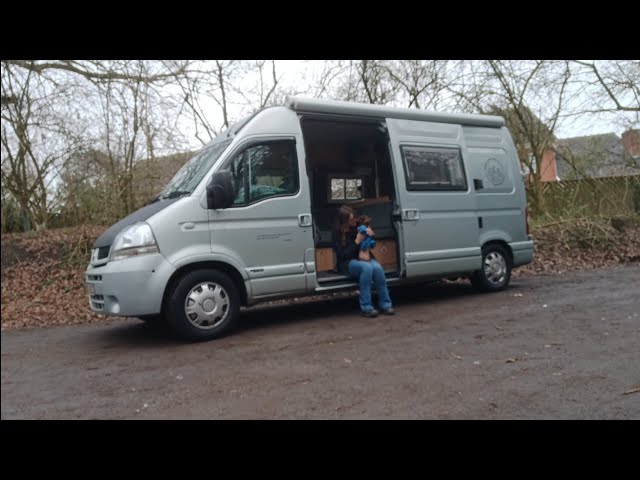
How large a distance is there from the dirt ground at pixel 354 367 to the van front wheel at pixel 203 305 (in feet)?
0.62

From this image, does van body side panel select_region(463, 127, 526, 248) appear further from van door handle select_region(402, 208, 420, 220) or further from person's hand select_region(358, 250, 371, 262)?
person's hand select_region(358, 250, 371, 262)

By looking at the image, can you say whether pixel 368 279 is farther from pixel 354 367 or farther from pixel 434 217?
pixel 354 367

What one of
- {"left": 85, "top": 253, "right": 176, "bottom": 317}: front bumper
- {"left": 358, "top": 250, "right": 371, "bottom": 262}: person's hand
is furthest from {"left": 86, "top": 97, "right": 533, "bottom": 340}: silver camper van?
{"left": 358, "top": 250, "right": 371, "bottom": 262}: person's hand

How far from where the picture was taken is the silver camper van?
536 centimetres

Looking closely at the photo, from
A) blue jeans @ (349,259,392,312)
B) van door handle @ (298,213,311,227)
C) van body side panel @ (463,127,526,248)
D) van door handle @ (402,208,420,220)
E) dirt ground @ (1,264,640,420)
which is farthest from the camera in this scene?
van body side panel @ (463,127,526,248)

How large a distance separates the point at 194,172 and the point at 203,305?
1.78 meters

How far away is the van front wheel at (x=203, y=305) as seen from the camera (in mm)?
5340

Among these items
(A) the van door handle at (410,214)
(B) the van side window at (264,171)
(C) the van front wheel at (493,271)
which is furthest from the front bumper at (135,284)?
(C) the van front wheel at (493,271)

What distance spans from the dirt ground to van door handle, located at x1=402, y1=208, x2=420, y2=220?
4.39 ft

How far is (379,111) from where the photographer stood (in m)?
7.09

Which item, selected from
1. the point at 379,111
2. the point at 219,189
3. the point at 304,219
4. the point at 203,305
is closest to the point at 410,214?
the point at 379,111

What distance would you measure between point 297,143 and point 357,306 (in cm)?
271

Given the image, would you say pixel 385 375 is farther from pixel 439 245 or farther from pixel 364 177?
pixel 364 177

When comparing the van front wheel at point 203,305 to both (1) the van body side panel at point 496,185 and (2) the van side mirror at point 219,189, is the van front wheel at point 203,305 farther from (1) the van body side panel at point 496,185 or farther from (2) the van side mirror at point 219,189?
(1) the van body side panel at point 496,185
